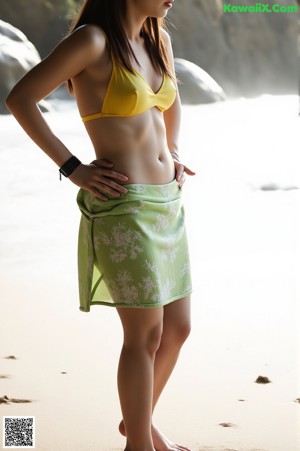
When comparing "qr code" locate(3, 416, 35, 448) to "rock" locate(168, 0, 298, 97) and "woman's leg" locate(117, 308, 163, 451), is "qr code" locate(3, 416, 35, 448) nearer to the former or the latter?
"woman's leg" locate(117, 308, 163, 451)

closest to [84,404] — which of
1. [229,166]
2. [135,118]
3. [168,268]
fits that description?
[168,268]

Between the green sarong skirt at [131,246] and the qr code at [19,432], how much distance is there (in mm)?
503

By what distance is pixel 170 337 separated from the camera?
2.09m

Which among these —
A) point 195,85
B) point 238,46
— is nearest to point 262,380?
point 195,85

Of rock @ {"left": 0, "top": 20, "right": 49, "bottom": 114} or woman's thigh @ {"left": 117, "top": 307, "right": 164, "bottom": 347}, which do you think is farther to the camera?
rock @ {"left": 0, "top": 20, "right": 49, "bottom": 114}

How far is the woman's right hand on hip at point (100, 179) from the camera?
6.32ft

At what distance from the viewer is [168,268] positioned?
2.03 m

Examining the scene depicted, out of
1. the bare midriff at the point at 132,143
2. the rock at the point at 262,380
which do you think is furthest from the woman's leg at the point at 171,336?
the rock at the point at 262,380

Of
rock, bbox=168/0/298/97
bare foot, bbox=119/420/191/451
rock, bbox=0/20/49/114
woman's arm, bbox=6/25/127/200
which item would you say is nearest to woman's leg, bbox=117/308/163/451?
bare foot, bbox=119/420/191/451

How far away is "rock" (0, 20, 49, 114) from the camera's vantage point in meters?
6.27

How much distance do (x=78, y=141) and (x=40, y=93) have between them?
477 cm

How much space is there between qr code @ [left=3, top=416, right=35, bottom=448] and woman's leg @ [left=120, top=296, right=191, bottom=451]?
0.38 m

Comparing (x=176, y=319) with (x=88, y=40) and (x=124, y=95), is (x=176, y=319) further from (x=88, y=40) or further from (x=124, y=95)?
(x=88, y=40)

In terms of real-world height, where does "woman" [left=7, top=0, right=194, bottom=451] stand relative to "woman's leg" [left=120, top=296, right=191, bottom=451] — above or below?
above
